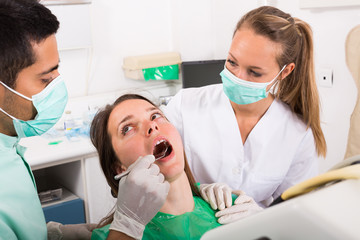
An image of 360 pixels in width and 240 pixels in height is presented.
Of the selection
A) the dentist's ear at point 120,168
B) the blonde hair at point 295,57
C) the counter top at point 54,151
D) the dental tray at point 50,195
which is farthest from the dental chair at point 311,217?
the dental tray at point 50,195

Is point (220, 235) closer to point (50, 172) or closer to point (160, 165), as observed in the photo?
point (160, 165)

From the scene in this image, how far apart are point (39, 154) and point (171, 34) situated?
1574 millimetres

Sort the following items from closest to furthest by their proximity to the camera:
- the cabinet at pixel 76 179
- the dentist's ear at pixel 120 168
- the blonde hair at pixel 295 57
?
the dentist's ear at pixel 120 168, the blonde hair at pixel 295 57, the cabinet at pixel 76 179

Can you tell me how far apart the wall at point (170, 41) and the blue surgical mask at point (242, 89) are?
103 cm

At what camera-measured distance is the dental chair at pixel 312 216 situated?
0.45 m

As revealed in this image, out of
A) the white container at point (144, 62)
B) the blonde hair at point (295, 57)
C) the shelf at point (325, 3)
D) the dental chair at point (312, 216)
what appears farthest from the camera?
the white container at point (144, 62)

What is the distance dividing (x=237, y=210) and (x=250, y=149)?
397 millimetres

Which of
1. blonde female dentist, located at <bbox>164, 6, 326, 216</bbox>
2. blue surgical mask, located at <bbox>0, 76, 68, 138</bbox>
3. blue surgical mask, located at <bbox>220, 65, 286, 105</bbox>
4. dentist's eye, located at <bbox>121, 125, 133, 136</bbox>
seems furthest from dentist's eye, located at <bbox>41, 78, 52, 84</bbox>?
blue surgical mask, located at <bbox>220, 65, 286, 105</bbox>

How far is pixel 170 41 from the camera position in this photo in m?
3.42

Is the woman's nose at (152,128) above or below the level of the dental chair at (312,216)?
below

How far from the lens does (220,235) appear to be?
0.48 m

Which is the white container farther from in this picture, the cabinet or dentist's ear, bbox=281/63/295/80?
dentist's ear, bbox=281/63/295/80

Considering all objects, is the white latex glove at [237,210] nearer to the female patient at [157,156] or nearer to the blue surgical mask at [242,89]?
the female patient at [157,156]

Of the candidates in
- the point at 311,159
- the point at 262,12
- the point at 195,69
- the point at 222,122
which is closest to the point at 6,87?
the point at 222,122
